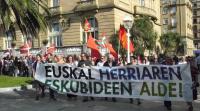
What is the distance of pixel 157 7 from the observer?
64125 millimetres

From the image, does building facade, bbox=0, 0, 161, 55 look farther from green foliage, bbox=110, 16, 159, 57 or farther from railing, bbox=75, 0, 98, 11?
green foliage, bbox=110, 16, 159, 57

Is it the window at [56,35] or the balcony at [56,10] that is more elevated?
the balcony at [56,10]

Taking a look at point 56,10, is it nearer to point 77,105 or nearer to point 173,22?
point 77,105

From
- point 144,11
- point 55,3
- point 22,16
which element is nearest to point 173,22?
point 144,11

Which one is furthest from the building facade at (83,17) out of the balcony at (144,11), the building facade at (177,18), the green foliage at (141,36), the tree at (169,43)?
the building facade at (177,18)

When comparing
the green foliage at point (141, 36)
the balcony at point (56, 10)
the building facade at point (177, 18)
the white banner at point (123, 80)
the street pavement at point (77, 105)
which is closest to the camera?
the white banner at point (123, 80)

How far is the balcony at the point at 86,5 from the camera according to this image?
46728 millimetres

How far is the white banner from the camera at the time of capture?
13.5 meters

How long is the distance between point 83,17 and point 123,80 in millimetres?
33694

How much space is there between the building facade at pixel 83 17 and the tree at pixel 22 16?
21.7 meters

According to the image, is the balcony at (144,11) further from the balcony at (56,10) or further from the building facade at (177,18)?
the building facade at (177,18)

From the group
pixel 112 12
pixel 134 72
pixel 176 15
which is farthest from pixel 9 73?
pixel 176 15

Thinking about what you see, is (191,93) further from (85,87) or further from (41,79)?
(41,79)

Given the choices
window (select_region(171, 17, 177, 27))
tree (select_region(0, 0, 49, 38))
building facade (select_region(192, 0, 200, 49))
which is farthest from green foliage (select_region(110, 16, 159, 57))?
building facade (select_region(192, 0, 200, 49))
